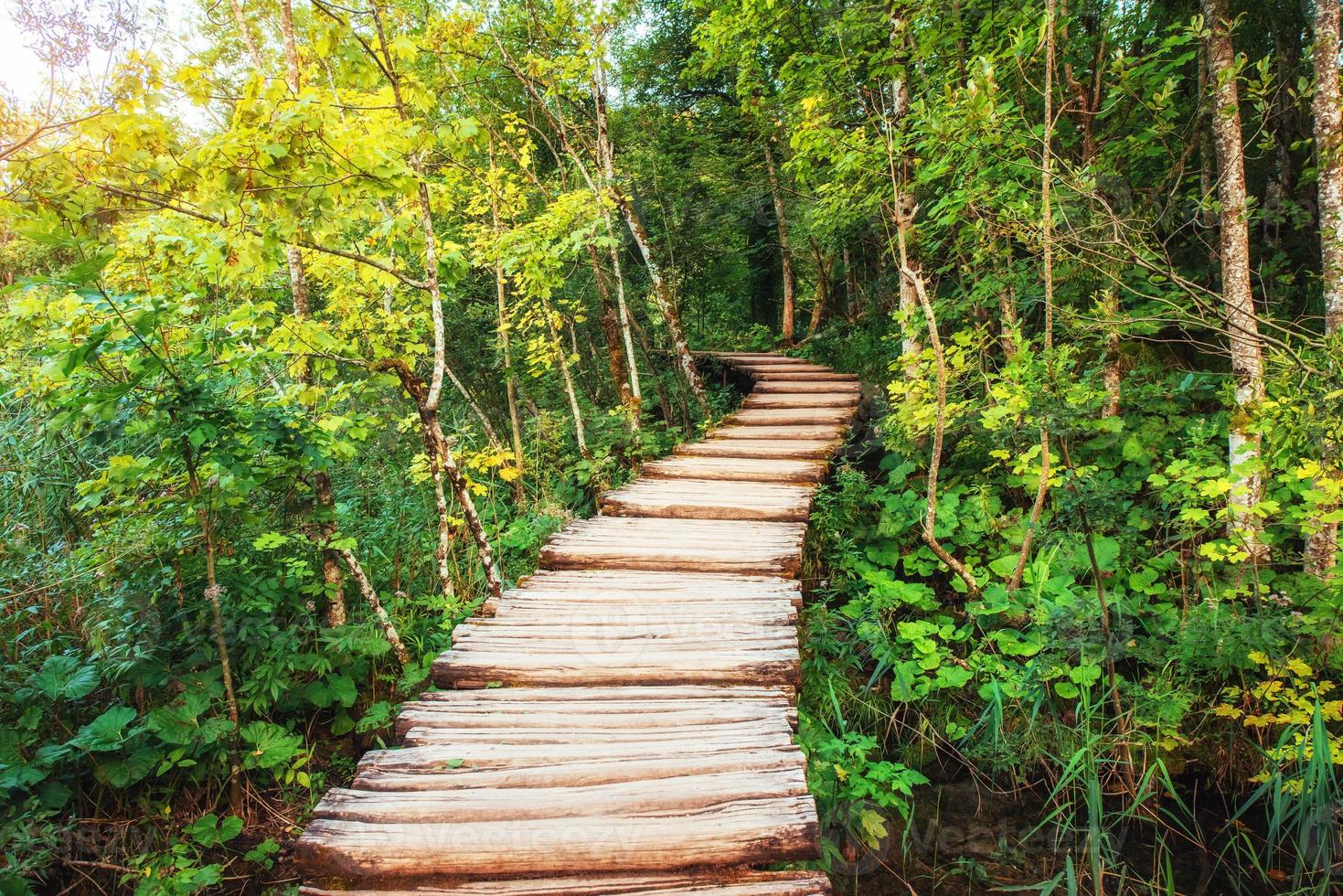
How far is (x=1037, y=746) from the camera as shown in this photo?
12.6ft

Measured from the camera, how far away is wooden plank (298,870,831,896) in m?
1.85

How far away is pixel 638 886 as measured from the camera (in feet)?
6.15

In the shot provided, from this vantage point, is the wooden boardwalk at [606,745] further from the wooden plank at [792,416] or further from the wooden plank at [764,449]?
the wooden plank at [792,416]

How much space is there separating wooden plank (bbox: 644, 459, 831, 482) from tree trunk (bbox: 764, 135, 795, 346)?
732cm

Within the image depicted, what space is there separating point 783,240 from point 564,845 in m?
12.4

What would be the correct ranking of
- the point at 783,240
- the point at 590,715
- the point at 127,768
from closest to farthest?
the point at 590,715, the point at 127,768, the point at 783,240

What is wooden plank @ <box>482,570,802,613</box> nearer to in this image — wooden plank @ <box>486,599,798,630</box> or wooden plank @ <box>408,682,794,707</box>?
wooden plank @ <box>486,599,798,630</box>

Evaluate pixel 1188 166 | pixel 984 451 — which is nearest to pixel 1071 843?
pixel 984 451

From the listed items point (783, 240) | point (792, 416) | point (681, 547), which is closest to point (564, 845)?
point (681, 547)

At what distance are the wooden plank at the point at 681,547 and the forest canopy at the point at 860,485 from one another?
0.73 meters

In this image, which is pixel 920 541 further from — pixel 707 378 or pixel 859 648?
pixel 707 378

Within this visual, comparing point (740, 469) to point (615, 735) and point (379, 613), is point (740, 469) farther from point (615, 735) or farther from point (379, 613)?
point (615, 735)

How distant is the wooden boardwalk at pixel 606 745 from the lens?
194 cm

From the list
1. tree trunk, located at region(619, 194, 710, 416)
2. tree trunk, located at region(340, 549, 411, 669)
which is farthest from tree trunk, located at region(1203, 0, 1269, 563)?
tree trunk, located at region(340, 549, 411, 669)
